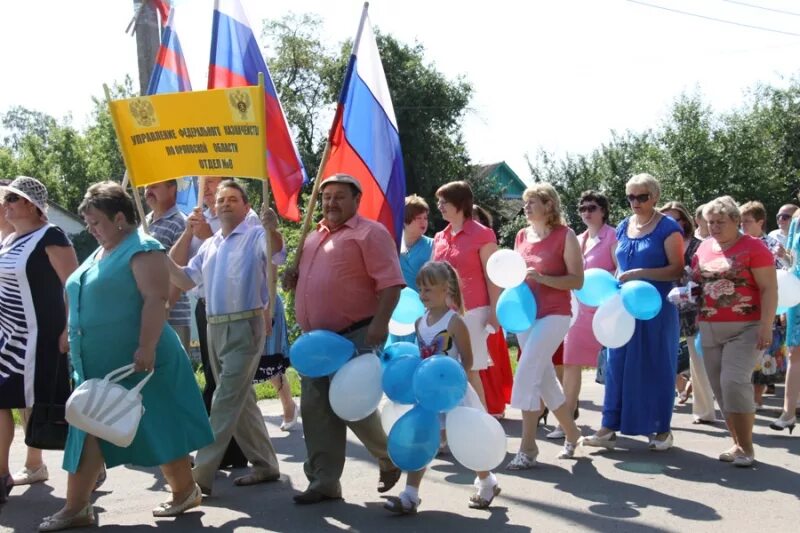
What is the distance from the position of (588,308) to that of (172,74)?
397 centimetres

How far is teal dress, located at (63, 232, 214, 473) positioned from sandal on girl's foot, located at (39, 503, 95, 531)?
0.27 meters

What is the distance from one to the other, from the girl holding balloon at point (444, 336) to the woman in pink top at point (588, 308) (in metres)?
2.14

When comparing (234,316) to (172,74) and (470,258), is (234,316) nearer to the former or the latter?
(470,258)

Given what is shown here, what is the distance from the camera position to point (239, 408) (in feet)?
18.9

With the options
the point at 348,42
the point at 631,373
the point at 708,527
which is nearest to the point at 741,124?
the point at 348,42

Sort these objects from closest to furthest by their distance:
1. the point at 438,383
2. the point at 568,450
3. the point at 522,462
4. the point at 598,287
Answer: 1. the point at 438,383
2. the point at 522,462
3. the point at 568,450
4. the point at 598,287

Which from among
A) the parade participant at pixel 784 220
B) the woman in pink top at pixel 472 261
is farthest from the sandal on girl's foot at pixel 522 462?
the parade participant at pixel 784 220

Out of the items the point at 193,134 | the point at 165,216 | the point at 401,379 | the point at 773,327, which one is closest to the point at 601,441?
the point at 773,327

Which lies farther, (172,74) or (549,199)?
(172,74)

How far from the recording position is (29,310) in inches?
231

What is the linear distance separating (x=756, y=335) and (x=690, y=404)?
11.0 ft

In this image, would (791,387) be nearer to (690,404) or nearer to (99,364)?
(690,404)

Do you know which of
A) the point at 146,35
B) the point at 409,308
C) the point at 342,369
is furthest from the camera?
the point at 146,35

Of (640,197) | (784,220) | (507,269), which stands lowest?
(507,269)
